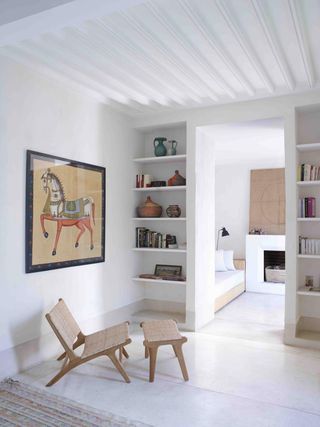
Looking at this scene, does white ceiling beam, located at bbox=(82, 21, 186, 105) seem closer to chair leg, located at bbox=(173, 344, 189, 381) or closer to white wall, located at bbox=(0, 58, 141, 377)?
white wall, located at bbox=(0, 58, 141, 377)

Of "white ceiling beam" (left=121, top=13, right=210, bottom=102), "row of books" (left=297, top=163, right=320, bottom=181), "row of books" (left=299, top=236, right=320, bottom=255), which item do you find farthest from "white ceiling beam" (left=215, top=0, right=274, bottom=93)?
"row of books" (left=299, top=236, right=320, bottom=255)

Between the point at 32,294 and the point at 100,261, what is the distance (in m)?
1.07

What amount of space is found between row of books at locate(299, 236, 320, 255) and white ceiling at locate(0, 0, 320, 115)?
1688 mm

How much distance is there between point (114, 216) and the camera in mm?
4828

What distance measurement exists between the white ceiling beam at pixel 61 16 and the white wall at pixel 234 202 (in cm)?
624

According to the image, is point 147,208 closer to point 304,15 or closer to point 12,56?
point 12,56

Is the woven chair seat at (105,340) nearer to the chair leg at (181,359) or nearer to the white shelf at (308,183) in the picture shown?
the chair leg at (181,359)

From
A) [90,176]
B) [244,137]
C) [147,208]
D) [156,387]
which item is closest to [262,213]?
[244,137]

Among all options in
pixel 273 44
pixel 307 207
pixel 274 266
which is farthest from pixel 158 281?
pixel 274 266

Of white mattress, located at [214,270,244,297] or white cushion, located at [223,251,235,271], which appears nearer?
white mattress, located at [214,270,244,297]

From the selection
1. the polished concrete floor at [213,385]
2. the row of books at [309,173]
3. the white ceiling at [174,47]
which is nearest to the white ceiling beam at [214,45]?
the white ceiling at [174,47]

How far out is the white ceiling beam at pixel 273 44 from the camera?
2616mm

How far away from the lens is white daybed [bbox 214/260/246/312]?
19.0 feet

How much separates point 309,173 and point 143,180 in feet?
6.98
